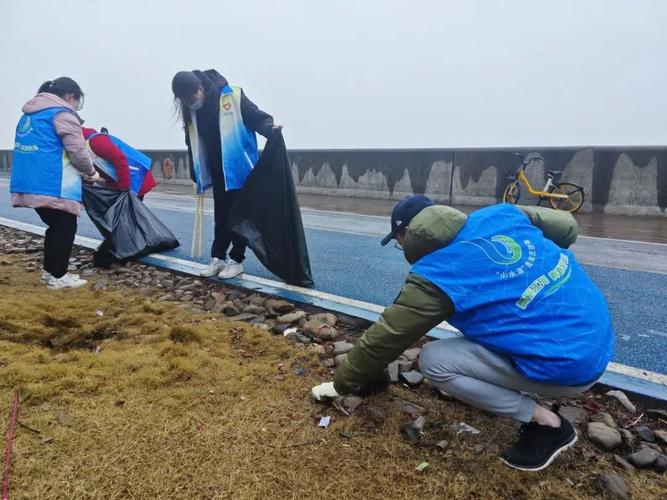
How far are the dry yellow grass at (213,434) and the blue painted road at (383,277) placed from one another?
1.19 metres

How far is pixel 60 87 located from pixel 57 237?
47.9 inches

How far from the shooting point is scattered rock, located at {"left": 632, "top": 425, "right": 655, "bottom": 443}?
2.04m

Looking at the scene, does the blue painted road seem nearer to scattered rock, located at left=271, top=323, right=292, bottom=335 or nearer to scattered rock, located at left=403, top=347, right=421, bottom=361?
scattered rock, located at left=271, top=323, right=292, bottom=335

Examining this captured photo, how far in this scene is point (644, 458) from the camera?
6.16 ft

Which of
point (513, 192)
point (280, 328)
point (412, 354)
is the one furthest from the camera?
point (513, 192)

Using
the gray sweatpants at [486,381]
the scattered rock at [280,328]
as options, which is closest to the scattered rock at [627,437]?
the gray sweatpants at [486,381]

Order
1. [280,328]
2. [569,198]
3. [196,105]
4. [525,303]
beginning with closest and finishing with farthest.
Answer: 1. [525,303]
2. [280,328]
3. [196,105]
4. [569,198]

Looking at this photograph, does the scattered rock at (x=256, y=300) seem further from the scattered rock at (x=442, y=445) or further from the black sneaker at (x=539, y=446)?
the black sneaker at (x=539, y=446)

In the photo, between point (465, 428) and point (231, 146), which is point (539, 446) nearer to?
point (465, 428)

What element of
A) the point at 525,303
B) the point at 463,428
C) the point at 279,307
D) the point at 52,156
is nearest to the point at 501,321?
the point at 525,303

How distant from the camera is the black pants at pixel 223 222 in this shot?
4.13 meters

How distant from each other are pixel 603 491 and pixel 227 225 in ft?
10.6

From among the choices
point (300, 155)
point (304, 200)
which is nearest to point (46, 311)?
point (304, 200)

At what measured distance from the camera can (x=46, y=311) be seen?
10.7ft
